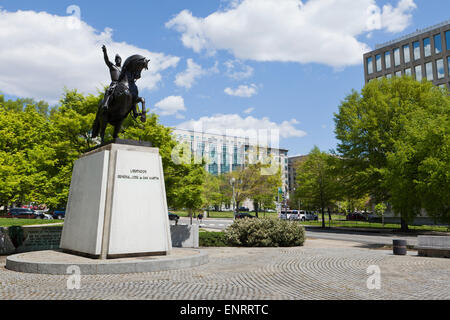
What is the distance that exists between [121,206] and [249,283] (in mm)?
4658

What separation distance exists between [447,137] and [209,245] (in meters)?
13.9

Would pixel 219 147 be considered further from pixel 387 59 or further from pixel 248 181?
pixel 248 181

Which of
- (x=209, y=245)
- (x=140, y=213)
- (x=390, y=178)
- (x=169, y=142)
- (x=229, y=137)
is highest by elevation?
(x=229, y=137)

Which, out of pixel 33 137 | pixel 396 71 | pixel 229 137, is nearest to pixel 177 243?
pixel 33 137

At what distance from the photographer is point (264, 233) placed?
17844 mm

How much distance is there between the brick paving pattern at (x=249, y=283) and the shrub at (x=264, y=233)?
7166 mm

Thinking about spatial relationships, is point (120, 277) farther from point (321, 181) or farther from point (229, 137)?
point (229, 137)

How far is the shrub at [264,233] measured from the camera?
17.8 meters

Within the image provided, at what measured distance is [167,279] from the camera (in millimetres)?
8164

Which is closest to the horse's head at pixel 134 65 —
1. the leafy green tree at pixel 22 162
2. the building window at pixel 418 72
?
the leafy green tree at pixel 22 162

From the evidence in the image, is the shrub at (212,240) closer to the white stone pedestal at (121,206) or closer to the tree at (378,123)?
the white stone pedestal at (121,206)

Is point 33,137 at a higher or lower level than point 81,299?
higher

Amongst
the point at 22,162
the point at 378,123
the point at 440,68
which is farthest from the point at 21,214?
the point at 440,68

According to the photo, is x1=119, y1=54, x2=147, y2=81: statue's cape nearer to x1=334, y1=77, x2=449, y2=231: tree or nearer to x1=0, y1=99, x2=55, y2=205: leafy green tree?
x1=0, y1=99, x2=55, y2=205: leafy green tree
